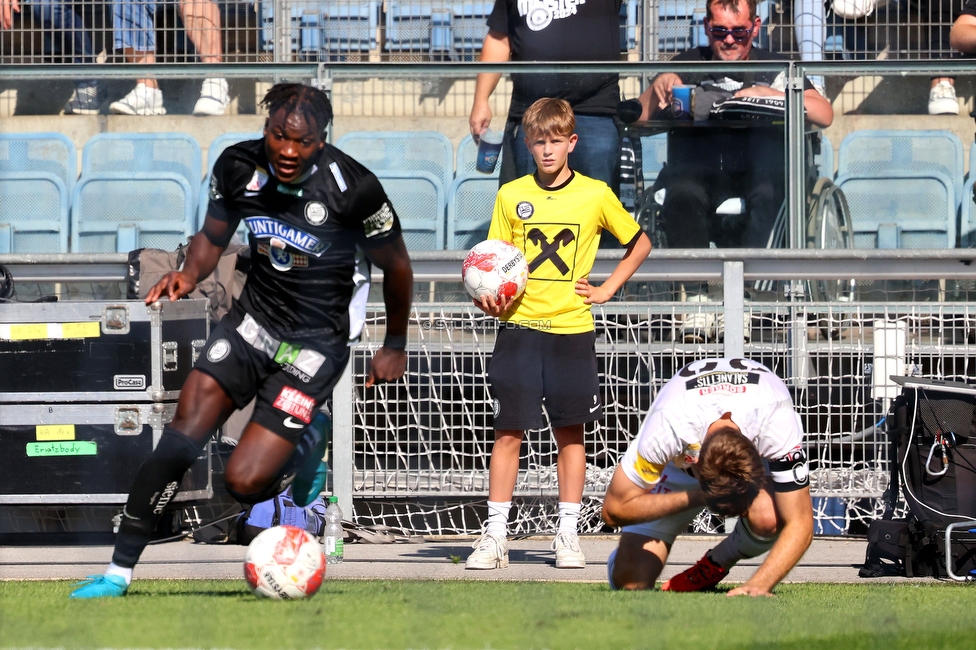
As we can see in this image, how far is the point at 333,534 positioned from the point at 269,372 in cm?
174

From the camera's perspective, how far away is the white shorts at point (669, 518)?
5457mm

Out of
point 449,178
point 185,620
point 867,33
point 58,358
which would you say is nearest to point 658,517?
point 185,620

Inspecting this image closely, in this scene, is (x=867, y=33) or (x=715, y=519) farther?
(x=867, y=33)

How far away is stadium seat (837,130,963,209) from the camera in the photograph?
7.59 m

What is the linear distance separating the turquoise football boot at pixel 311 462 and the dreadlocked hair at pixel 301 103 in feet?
4.06

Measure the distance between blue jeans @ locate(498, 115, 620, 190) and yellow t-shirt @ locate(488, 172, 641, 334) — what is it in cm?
95

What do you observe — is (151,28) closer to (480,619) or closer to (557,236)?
(557,236)

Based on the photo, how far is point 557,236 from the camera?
6266 mm

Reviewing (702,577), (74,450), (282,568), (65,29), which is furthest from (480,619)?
(65,29)

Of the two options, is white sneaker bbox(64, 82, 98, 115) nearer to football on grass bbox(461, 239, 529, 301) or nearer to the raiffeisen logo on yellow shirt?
football on grass bbox(461, 239, 529, 301)

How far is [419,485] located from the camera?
7.47m

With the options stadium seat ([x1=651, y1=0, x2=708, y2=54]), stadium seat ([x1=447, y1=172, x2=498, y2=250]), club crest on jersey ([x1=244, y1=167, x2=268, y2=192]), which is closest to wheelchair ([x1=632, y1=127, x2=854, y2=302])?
stadium seat ([x1=447, y1=172, x2=498, y2=250])

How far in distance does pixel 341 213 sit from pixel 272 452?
99cm

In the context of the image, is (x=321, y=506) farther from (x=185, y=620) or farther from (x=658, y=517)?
(x=185, y=620)
